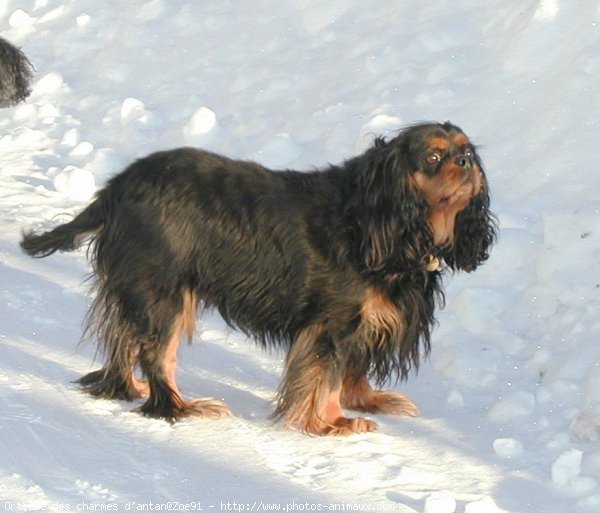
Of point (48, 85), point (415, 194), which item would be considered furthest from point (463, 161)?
point (48, 85)

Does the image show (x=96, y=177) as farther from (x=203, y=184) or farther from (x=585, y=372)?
(x=585, y=372)

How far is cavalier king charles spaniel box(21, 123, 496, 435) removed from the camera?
5340 millimetres

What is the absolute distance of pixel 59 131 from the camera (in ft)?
32.3

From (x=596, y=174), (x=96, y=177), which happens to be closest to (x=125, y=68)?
(x=96, y=177)

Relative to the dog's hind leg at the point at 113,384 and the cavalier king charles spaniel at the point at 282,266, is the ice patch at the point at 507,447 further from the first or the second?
the dog's hind leg at the point at 113,384

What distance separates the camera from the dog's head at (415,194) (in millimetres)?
5141

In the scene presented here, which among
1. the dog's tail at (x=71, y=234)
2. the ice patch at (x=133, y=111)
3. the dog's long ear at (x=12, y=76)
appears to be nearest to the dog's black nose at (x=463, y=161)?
the dog's tail at (x=71, y=234)

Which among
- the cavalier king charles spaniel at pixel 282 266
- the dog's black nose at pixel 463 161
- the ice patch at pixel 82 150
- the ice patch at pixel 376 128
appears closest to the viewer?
the dog's black nose at pixel 463 161

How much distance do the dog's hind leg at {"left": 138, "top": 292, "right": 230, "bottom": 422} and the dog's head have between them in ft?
2.73

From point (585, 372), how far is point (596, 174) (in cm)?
187

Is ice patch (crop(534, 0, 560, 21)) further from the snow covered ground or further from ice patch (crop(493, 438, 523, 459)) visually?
ice patch (crop(493, 438, 523, 459))

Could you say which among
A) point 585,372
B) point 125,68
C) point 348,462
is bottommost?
point 348,462

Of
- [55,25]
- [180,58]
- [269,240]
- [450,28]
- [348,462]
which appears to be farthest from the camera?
[55,25]

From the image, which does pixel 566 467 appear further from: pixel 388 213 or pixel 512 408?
pixel 388 213
